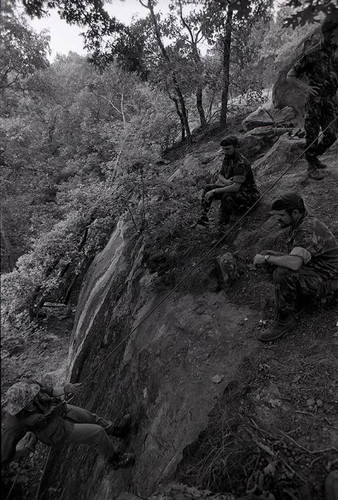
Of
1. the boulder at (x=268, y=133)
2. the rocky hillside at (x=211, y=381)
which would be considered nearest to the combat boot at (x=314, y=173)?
the rocky hillside at (x=211, y=381)

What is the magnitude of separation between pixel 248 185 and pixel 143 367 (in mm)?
3568

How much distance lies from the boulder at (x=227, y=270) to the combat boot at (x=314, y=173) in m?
2.56

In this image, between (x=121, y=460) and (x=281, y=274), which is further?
(x=121, y=460)

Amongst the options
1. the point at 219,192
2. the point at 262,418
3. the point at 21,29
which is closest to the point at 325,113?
the point at 219,192

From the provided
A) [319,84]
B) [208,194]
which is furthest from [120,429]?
[319,84]

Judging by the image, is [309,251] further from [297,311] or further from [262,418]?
[262,418]

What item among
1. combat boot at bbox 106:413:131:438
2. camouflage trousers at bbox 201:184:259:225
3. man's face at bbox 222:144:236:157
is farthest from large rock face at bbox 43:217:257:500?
man's face at bbox 222:144:236:157

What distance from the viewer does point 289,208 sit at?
12.3 feet

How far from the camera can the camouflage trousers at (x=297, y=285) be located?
3.65 metres

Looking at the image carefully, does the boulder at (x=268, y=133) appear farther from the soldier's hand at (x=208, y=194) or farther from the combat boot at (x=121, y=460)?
the combat boot at (x=121, y=460)

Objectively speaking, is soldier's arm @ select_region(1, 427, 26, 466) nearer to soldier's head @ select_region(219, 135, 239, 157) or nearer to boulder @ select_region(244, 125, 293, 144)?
soldier's head @ select_region(219, 135, 239, 157)

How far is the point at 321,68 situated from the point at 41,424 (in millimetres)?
6708

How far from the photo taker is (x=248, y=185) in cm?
575

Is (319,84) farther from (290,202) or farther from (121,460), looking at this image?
(121,460)
